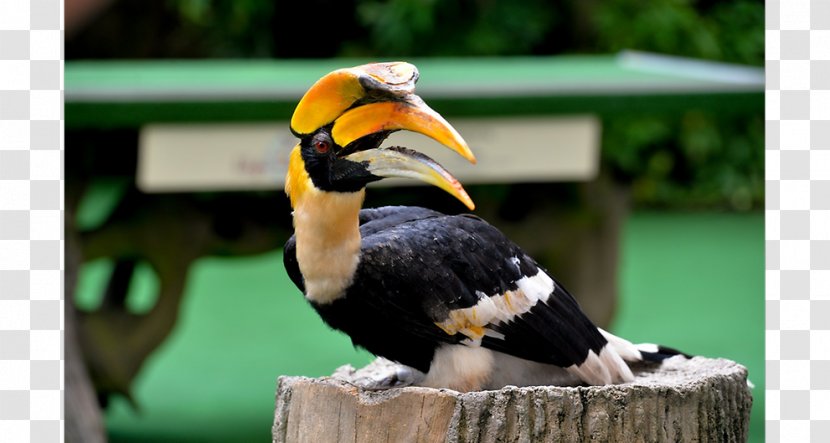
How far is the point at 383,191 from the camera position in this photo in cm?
320

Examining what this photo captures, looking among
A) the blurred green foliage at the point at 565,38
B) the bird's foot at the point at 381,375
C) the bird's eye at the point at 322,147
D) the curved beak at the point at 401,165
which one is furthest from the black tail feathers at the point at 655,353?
the blurred green foliage at the point at 565,38

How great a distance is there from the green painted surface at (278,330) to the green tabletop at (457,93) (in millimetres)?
795

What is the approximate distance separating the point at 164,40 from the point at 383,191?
5.59 meters

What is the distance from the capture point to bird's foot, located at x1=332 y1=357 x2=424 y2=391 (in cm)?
164

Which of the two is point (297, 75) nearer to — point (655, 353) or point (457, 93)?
point (457, 93)

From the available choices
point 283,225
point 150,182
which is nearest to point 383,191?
point 283,225

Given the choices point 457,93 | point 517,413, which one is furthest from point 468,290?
point 457,93

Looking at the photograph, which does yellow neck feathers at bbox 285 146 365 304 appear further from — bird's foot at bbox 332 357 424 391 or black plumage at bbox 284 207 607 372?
bird's foot at bbox 332 357 424 391

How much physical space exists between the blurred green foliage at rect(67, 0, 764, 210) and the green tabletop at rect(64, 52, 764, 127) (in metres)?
3.51

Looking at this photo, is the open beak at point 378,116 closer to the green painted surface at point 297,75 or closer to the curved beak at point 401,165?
the curved beak at point 401,165

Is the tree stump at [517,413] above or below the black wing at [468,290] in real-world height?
below

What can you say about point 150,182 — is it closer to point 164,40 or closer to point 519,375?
point 519,375

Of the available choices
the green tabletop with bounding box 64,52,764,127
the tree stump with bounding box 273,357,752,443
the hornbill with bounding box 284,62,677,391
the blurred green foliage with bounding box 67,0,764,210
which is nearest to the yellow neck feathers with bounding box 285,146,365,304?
the hornbill with bounding box 284,62,677,391

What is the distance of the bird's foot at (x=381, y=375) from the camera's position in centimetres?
164
